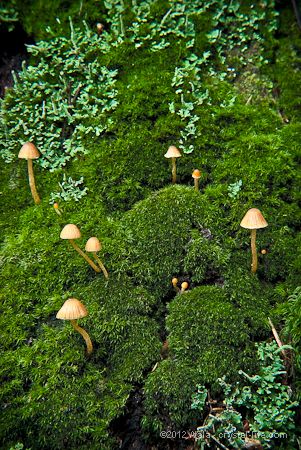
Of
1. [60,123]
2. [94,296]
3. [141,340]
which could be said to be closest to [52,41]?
[60,123]

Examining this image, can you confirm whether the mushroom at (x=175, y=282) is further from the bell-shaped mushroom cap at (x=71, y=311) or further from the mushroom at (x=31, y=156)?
the mushroom at (x=31, y=156)

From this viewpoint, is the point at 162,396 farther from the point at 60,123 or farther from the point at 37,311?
the point at 60,123

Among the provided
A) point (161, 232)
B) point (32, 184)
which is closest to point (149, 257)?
point (161, 232)

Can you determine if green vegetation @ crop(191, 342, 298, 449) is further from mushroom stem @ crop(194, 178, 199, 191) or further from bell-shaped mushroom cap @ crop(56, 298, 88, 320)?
mushroom stem @ crop(194, 178, 199, 191)

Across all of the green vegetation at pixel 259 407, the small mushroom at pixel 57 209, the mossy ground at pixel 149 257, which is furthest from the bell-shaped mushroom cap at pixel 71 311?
the small mushroom at pixel 57 209

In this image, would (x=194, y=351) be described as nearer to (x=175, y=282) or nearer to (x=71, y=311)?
(x=175, y=282)

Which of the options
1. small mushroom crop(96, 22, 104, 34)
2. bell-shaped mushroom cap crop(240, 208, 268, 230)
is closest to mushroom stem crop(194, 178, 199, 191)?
bell-shaped mushroom cap crop(240, 208, 268, 230)

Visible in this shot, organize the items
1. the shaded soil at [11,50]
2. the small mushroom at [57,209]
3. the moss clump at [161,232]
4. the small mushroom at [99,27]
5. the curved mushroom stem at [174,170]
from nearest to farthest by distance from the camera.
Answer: the moss clump at [161,232] → the small mushroom at [57,209] → the curved mushroom stem at [174,170] → the small mushroom at [99,27] → the shaded soil at [11,50]
